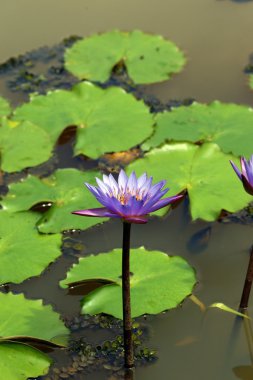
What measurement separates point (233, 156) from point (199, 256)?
0.63 metres

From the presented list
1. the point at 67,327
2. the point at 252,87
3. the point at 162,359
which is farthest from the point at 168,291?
the point at 252,87

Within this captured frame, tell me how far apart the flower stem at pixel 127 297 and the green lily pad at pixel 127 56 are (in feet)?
7.20

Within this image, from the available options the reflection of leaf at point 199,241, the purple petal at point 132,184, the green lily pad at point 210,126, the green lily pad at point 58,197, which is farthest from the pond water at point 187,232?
the purple petal at point 132,184

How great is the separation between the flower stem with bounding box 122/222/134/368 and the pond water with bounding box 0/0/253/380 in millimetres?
127

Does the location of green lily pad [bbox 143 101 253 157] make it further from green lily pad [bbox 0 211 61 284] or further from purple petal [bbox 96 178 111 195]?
purple petal [bbox 96 178 111 195]

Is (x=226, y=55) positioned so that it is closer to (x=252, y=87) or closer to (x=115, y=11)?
(x=252, y=87)

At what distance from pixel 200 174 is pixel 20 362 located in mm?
1397

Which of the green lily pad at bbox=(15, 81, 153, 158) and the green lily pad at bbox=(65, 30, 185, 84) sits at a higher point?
the green lily pad at bbox=(65, 30, 185, 84)

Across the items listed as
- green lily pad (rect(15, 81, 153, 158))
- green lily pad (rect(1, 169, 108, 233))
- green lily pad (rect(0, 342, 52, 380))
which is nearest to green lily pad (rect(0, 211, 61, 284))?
green lily pad (rect(1, 169, 108, 233))

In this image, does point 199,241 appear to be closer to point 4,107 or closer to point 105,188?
point 105,188

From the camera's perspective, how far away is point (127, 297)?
2.47m

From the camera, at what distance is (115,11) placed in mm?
5293

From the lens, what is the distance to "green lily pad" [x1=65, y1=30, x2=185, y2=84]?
4.50m

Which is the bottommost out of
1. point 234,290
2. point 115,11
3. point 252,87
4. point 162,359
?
point 162,359
